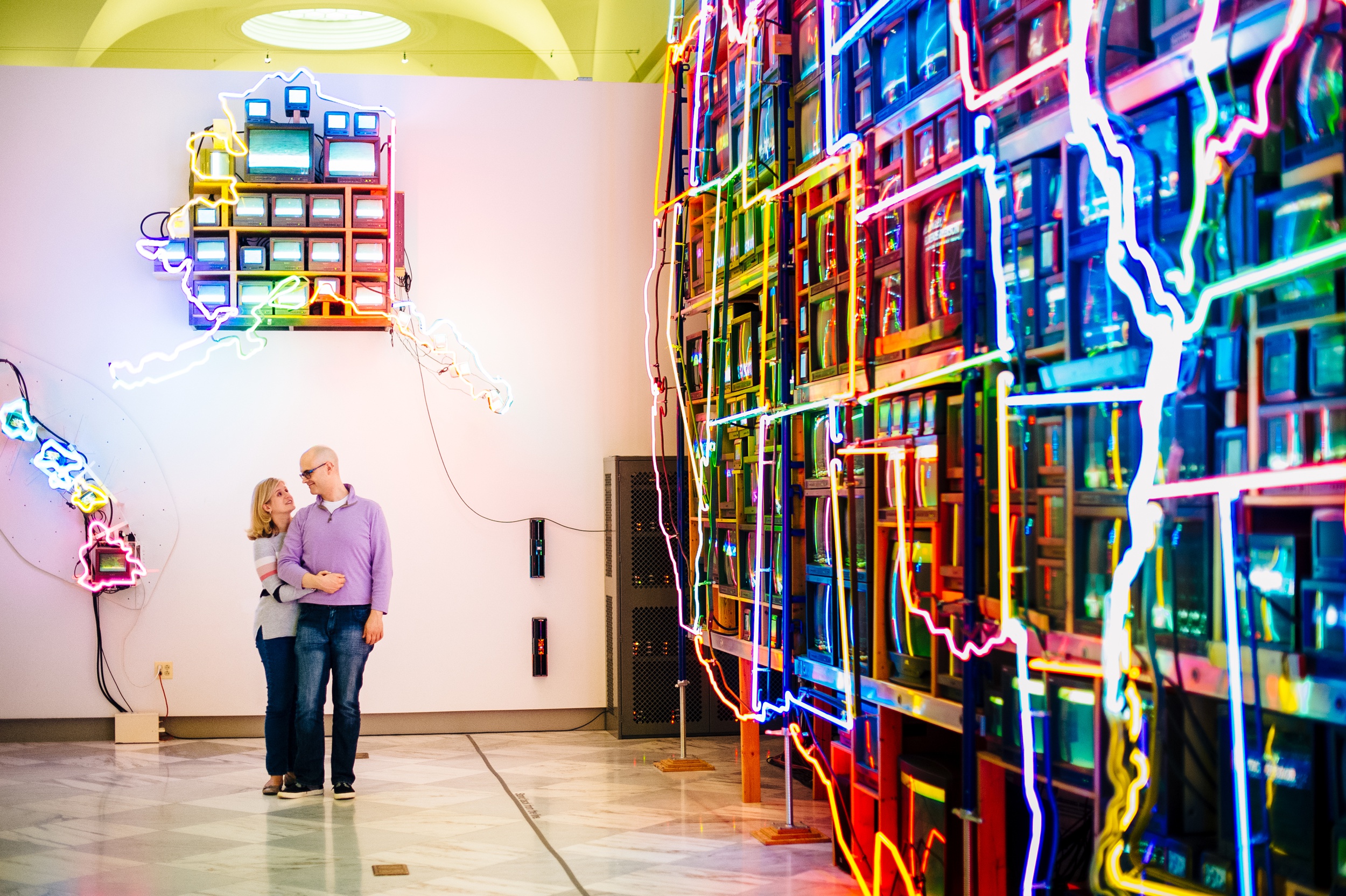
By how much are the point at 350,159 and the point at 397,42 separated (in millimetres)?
2302

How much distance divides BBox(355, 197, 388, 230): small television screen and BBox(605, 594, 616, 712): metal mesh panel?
2574 millimetres

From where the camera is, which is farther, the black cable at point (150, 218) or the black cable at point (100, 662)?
the black cable at point (150, 218)

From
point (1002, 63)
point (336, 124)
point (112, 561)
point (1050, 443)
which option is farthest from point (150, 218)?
point (1050, 443)

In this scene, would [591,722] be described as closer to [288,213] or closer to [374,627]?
[374,627]

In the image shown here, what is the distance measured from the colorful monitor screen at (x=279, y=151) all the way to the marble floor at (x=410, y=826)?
3294mm

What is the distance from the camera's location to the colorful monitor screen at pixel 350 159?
7.23 meters

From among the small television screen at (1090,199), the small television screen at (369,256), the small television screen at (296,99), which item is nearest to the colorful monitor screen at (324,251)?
the small television screen at (369,256)

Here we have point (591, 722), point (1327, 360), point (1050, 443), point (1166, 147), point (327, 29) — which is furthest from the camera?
point (327, 29)

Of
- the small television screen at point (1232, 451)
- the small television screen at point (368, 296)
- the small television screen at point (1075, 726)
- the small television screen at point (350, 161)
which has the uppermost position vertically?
the small television screen at point (350, 161)

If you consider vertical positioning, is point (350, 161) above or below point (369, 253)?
above

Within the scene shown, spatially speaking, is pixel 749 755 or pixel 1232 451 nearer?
pixel 1232 451

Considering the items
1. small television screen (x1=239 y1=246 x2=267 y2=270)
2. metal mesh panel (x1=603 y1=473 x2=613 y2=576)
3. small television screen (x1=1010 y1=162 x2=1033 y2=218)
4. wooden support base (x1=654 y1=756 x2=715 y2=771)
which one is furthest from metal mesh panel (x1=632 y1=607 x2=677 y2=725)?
small television screen (x1=1010 y1=162 x2=1033 y2=218)

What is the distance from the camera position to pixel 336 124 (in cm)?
730

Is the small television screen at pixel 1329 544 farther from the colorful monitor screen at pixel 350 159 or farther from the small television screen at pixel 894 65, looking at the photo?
the colorful monitor screen at pixel 350 159
